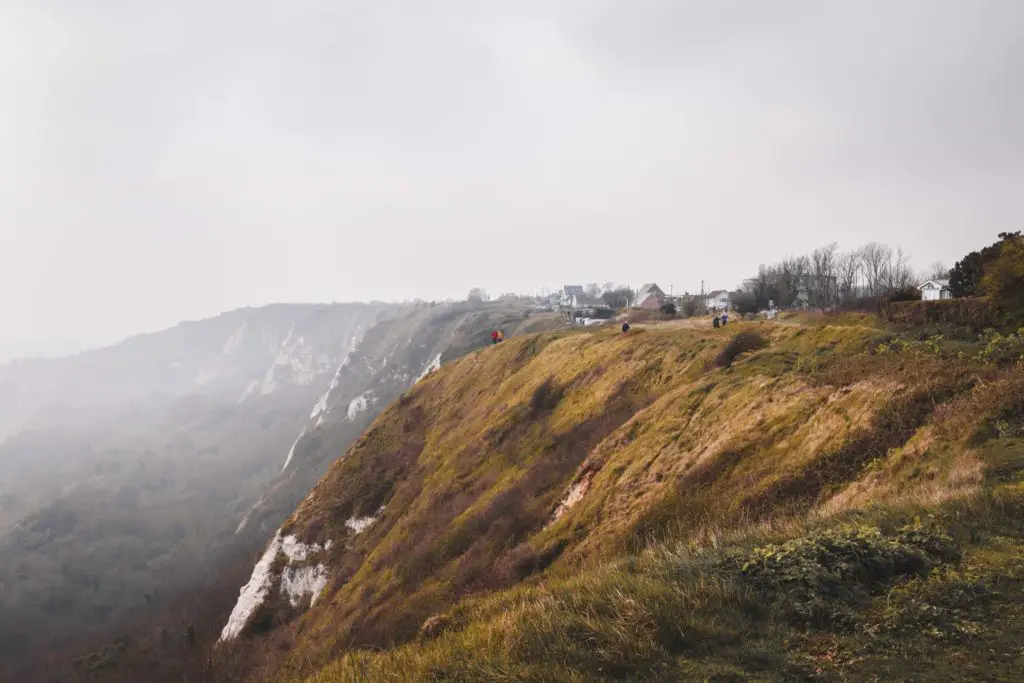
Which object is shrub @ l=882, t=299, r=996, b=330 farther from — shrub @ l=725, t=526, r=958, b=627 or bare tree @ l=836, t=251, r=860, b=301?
bare tree @ l=836, t=251, r=860, b=301

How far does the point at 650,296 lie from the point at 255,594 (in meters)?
103

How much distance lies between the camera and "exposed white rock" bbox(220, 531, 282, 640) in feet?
146

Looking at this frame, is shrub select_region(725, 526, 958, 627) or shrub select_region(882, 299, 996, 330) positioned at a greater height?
shrub select_region(882, 299, 996, 330)

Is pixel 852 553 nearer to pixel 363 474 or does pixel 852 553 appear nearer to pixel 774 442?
pixel 774 442

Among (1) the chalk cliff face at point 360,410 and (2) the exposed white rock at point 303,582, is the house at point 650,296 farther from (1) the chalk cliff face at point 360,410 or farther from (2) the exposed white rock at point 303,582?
(2) the exposed white rock at point 303,582

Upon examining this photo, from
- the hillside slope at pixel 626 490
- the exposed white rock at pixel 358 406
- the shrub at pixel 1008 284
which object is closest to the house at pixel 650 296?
the hillside slope at pixel 626 490

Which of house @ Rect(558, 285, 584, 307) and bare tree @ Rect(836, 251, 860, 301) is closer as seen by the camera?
bare tree @ Rect(836, 251, 860, 301)

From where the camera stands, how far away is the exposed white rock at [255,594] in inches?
1754

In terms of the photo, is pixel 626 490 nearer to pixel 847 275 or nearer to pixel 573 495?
pixel 573 495

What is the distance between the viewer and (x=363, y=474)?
50188mm

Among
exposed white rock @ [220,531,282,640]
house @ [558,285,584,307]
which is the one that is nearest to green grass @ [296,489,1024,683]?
exposed white rock @ [220,531,282,640]

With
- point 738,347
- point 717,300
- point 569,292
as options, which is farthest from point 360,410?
point 738,347

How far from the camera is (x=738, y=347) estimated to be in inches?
979

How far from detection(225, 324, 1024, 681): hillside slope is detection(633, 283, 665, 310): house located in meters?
79.8
